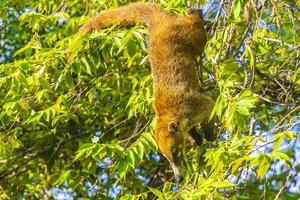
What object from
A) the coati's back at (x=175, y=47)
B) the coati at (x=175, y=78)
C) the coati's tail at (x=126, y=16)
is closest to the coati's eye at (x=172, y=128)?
the coati at (x=175, y=78)

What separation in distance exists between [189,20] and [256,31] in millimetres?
912

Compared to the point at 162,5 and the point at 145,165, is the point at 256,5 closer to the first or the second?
the point at 162,5

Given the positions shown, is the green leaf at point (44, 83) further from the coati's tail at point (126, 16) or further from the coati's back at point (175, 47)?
the coati's back at point (175, 47)

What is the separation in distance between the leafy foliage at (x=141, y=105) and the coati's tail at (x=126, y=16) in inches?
5.1

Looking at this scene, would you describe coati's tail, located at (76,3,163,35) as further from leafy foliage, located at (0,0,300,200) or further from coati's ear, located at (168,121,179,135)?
coati's ear, located at (168,121,179,135)

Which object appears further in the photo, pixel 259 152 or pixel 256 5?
pixel 256 5

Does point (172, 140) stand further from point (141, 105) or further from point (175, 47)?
point (175, 47)

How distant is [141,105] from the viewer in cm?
424

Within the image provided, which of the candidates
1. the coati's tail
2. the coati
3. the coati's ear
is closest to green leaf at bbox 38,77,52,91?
the coati

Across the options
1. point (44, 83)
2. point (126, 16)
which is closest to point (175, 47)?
point (126, 16)

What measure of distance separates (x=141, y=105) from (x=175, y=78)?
326mm

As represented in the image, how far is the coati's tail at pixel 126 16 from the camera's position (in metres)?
4.44

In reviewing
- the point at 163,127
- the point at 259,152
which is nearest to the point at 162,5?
the point at 163,127

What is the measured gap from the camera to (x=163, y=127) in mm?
Answer: 4246
